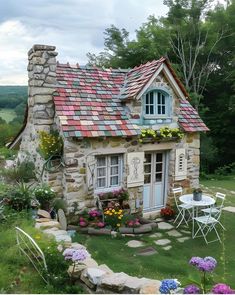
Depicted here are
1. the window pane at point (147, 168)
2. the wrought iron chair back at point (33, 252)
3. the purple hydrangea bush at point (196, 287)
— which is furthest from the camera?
the window pane at point (147, 168)

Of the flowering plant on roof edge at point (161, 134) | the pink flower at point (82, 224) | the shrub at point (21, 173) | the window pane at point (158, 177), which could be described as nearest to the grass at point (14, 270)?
the pink flower at point (82, 224)

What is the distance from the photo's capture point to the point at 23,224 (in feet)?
20.8

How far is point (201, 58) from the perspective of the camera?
25.0m

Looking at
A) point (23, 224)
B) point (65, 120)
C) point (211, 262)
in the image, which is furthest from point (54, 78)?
point (211, 262)

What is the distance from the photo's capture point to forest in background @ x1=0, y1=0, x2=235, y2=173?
76.7 ft

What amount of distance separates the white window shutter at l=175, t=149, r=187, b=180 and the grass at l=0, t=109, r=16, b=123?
53.5 ft

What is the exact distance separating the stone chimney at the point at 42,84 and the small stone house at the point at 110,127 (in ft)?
0.09

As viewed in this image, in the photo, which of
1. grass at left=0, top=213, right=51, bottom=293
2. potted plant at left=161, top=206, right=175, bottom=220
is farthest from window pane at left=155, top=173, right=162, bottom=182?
grass at left=0, top=213, right=51, bottom=293

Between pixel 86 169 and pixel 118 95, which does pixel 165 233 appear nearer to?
pixel 86 169

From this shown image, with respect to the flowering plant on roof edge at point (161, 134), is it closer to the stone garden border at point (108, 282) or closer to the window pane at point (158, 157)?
the window pane at point (158, 157)

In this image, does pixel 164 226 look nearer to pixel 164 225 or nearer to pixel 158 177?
pixel 164 225

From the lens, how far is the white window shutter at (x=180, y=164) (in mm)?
10898

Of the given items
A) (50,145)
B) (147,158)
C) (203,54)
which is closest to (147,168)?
(147,158)

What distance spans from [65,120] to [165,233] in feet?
13.6
